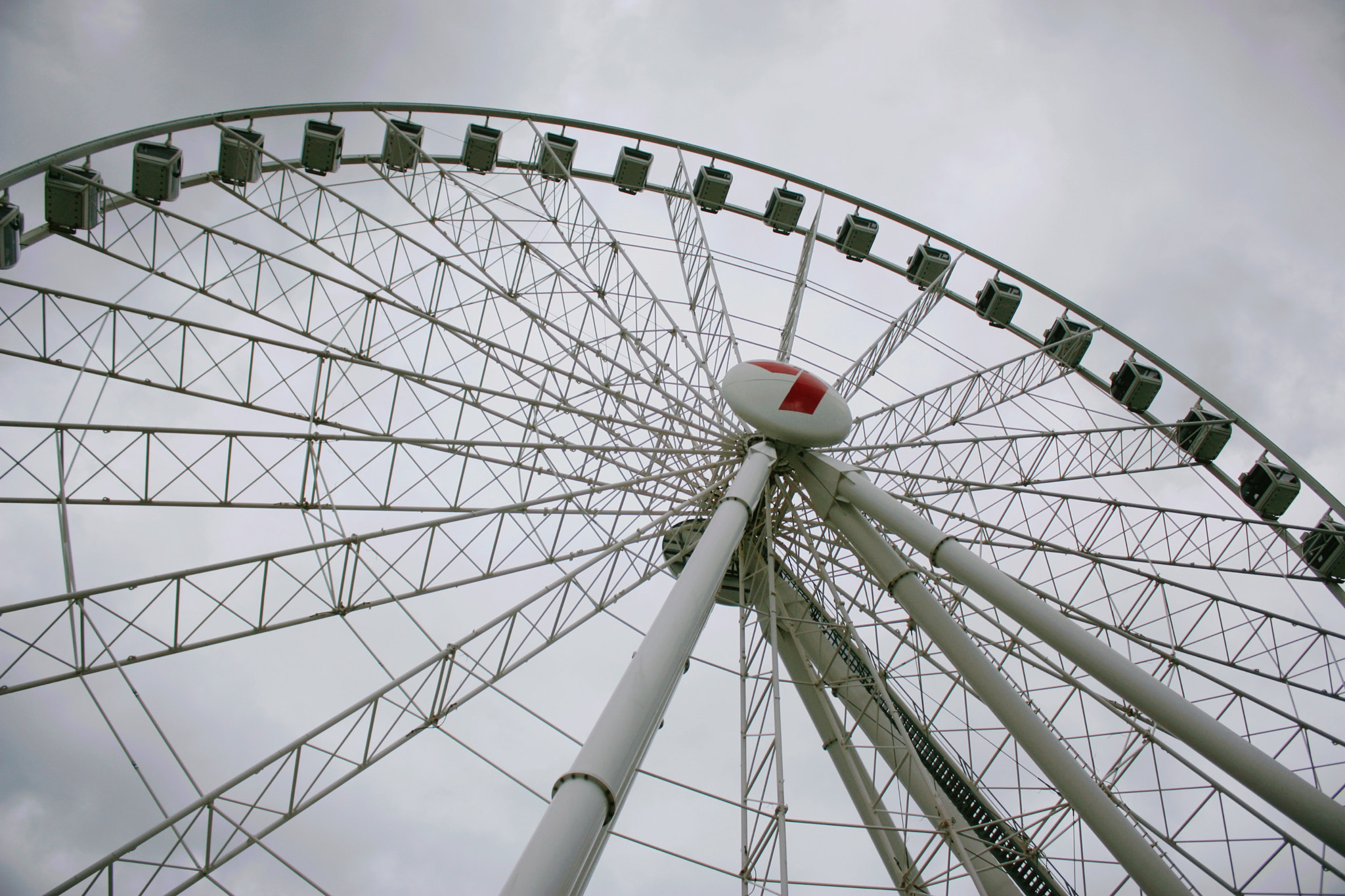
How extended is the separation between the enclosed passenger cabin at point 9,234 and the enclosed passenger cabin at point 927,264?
2396 cm

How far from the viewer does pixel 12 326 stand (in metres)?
14.3

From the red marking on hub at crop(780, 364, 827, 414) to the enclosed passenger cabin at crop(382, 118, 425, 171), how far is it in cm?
1294

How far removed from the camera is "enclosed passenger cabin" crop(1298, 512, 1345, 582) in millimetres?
22547

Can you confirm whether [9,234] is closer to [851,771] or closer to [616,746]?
[616,746]

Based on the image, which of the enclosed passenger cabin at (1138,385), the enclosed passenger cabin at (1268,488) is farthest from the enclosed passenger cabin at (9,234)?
the enclosed passenger cabin at (1268,488)

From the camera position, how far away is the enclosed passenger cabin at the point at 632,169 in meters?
25.4

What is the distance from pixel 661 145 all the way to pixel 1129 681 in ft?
71.5

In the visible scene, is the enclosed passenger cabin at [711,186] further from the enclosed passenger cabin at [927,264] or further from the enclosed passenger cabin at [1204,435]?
the enclosed passenger cabin at [1204,435]

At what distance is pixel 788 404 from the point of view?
608 inches

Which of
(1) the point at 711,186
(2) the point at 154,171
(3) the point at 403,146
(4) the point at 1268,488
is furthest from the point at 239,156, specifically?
(4) the point at 1268,488

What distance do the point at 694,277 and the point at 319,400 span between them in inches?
432

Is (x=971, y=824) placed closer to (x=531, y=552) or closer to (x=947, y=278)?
(x=531, y=552)

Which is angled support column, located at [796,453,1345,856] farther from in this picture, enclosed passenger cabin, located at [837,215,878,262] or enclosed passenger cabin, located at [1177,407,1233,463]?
enclosed passenger cabin, located at [1177,407,1233,463]

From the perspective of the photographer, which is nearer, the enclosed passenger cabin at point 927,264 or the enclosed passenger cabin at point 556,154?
the enclosed passenger cabin at point 556,154
